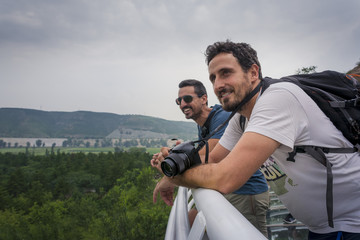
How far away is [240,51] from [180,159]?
93 cm

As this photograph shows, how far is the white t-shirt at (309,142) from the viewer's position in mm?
1402

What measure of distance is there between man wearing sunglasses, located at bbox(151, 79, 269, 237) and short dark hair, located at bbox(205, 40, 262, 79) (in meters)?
0.77

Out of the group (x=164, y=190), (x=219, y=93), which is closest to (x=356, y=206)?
(x=219, y=93)

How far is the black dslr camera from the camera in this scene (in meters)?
1.55

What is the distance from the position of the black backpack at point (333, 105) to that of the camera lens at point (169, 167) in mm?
673

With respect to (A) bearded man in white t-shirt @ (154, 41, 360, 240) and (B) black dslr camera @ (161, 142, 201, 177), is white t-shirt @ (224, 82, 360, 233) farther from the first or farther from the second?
(B) black dslr camera @ (161, 142, 201, 177)

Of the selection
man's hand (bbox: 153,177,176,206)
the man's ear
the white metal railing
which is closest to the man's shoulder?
man's hand (bbox: 153,177,176,206)

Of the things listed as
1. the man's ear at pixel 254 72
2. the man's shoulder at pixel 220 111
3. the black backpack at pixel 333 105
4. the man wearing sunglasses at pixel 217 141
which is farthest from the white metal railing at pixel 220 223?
the man's shoulder at pixel 220 111

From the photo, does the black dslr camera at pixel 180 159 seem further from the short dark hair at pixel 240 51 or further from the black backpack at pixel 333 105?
the short dark hair at pixel 240 51

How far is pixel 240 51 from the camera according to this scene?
75.1 inches

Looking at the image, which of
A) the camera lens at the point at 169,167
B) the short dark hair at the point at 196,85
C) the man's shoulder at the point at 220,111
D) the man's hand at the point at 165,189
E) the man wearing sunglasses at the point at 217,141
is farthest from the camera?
the short dark hair at the point at 196,85

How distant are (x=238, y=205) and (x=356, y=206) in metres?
1.45

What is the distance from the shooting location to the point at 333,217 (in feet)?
5.09

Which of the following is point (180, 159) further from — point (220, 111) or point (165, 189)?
point (220, 111)
